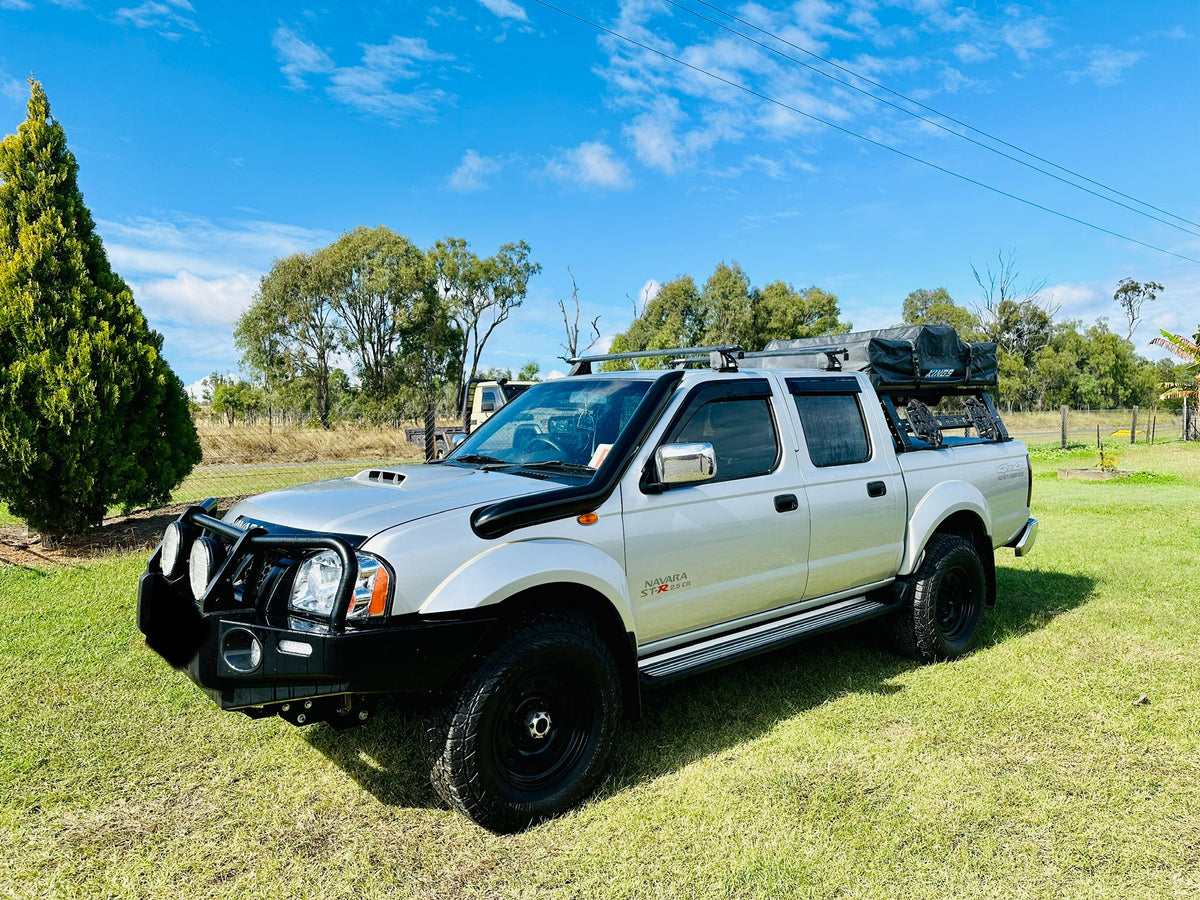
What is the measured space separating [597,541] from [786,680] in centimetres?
212

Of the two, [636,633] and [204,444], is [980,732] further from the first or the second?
[204,444]

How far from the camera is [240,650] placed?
2979 mm

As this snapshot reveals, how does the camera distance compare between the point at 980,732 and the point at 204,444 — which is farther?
the point at 204,444

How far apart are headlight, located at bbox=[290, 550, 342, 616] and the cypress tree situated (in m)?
6.92

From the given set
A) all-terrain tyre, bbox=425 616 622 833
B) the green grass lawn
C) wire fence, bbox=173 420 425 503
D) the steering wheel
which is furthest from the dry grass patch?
all-terrain tyre, bbox=425 616 622 833

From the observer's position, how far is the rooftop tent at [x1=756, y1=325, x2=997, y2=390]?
711 centimetres

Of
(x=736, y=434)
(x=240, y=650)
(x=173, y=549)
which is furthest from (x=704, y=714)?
(x=173, y=549)

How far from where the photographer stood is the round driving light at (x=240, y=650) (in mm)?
2934

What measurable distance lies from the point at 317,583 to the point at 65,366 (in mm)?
7236

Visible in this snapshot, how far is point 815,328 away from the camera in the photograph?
53.1m

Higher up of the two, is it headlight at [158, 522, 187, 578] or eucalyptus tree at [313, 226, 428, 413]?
eucalyptus tree at [313, 226, 428, 413]

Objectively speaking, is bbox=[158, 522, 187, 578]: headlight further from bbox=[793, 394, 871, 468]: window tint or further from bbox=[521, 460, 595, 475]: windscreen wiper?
bbox=[793, 394, 871, 468]: window tint

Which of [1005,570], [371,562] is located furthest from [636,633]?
[1005,570]

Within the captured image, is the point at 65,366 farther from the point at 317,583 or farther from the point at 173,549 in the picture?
the point at 317,583
